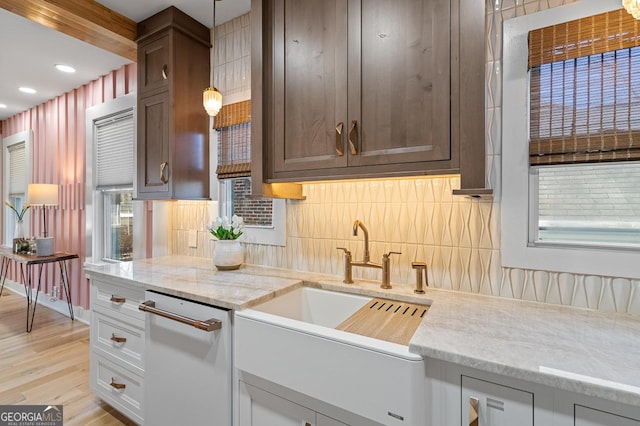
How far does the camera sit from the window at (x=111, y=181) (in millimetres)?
2736

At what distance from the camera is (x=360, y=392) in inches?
36.0

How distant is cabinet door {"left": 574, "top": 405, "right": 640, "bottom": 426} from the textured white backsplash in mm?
581

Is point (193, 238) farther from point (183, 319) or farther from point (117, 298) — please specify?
point (183, 319)

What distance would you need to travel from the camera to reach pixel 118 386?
5.69 ft

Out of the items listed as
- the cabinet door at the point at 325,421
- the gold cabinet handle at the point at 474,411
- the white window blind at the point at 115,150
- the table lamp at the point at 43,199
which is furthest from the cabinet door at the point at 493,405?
the table lamp at the point at 43,199

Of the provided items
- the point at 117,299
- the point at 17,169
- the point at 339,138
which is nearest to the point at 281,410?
the point at 339,138

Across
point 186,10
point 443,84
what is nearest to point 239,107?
point 186,10

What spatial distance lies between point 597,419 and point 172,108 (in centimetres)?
241

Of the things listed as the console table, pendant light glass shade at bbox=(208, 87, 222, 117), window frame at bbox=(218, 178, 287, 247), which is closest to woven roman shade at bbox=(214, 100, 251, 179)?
window frame at bbox=(218, 178, 287, 247)

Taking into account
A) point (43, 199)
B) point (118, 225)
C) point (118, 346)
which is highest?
point (43, 199)

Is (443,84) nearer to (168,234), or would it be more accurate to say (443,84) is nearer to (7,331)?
(168,234)

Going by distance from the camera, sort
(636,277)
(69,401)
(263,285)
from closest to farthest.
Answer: (636,277), (263,285), (69,401)

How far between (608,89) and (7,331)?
4991 mm

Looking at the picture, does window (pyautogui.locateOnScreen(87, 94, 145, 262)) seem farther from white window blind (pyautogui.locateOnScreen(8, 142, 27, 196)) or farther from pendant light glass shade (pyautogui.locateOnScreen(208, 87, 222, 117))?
white window blind (pyautogui.locateOnScreen(8, 142, 27, 196))
